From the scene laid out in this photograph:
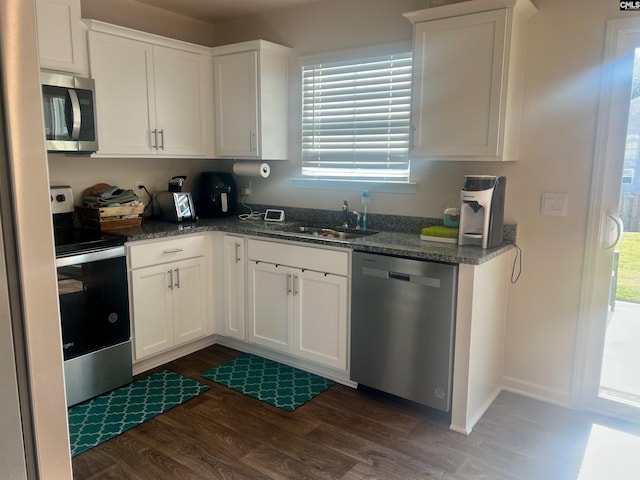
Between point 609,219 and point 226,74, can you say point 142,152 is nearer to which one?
point 226,74

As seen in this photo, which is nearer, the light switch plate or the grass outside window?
the grass outside window

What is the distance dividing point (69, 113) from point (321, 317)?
1914mm

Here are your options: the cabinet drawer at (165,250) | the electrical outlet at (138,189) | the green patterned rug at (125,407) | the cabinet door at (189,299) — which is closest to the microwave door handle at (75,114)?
the cabinet drawer at (165,250)

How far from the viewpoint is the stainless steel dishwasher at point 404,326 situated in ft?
8.51

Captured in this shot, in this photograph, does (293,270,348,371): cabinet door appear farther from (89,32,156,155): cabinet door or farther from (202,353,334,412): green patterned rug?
(89,32,156,155): cabinet door

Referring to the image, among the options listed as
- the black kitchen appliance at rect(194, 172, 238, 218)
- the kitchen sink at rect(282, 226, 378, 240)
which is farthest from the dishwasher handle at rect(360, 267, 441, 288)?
the black kitchen appliance at rect(194, 172, 238, 218)

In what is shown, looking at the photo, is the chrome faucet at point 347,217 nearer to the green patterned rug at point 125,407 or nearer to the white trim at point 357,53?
the white trim at point 357,53

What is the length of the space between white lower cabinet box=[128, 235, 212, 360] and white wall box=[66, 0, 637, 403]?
861 mm

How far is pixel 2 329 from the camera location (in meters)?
0.74

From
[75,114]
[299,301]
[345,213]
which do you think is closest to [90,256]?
[75,114]

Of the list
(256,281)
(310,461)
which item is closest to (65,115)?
(256,281)

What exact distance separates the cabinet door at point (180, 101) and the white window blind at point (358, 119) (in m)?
0.78

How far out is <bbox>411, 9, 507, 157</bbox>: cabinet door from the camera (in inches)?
102

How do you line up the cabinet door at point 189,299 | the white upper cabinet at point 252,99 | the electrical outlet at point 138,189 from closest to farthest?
the cabinet door at point 189,299, the white upper cabinet at point 252,99, the electrical outlet at point 138,189
